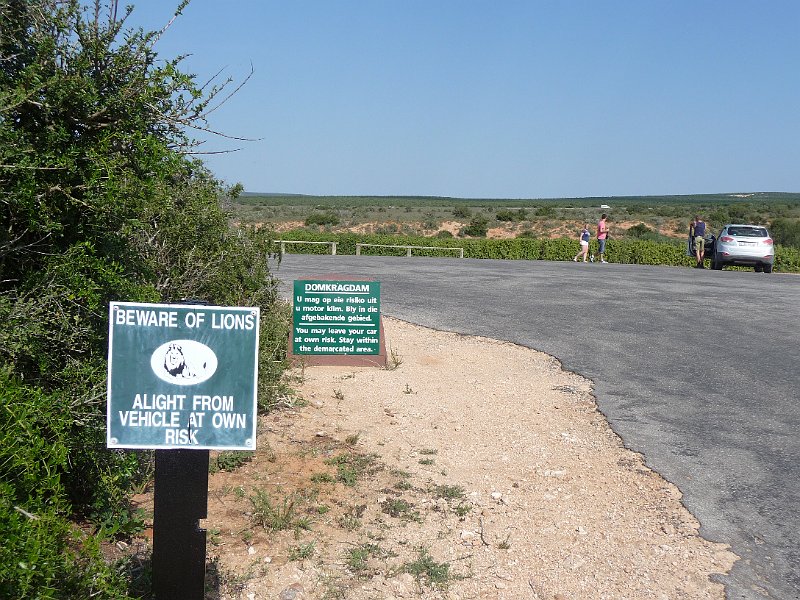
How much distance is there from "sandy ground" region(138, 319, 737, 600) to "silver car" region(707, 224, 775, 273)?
20676 mm

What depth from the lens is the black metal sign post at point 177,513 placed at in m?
3.43

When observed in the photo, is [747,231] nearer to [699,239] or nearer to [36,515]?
[699,239]

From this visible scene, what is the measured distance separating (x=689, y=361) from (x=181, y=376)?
897cm

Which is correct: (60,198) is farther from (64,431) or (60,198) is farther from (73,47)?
(64,431)

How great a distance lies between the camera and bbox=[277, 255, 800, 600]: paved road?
5586 mm

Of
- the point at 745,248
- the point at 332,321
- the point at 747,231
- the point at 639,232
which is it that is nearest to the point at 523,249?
the point at 747,231

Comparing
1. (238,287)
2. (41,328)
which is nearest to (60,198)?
(41,328)

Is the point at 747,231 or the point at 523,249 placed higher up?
the point at 747,231

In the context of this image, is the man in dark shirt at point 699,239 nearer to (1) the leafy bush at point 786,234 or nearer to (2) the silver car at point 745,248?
(2) the silver car at point 745,248

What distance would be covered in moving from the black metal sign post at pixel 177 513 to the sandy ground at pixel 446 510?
510 millimetres

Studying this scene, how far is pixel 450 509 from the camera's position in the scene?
5.41 metres

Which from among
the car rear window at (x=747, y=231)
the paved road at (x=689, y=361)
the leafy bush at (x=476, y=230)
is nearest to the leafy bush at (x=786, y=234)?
the leafy bush at (x=476, y=230)

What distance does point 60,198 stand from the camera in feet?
13.0

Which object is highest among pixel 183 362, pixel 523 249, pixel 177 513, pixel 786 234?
pixel 786 234
